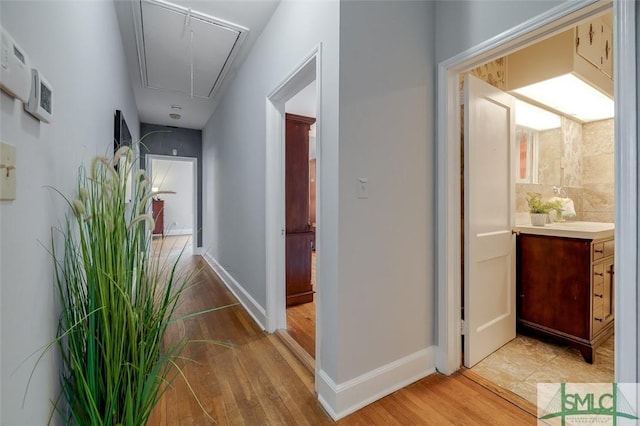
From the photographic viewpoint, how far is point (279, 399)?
5.42 ft

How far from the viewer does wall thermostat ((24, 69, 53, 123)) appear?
86 centimetres

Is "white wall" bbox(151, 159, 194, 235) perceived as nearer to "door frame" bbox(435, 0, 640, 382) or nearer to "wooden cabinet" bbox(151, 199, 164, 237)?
"wooden cabinet" bbox(151, 199, 164, 237)

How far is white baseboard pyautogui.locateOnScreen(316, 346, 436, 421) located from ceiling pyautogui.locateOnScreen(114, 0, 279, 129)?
272cm

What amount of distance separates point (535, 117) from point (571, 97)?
1.18 ft

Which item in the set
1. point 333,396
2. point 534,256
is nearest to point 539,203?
point 534,256

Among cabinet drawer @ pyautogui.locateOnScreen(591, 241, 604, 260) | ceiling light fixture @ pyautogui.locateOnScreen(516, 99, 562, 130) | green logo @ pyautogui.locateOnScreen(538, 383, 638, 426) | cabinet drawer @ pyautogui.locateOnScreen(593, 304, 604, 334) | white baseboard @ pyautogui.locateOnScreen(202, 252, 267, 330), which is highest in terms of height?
ceiling light fixture @ pyautogui.locateOnScreen(516, 99, 562, 130)

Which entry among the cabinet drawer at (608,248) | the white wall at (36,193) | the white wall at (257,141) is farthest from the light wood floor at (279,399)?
the cabinet drawer at (608,248)

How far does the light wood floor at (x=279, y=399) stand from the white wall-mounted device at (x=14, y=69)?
91 cm

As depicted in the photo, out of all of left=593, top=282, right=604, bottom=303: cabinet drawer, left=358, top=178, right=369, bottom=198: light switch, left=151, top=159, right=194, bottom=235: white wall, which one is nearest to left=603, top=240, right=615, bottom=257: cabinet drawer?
left=593, top=282, right=604, bottom=303: cabinet drawer

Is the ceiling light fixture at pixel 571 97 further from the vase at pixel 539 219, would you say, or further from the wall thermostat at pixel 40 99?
the wall thermostat at pixel 40 99

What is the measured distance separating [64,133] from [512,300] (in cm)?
300

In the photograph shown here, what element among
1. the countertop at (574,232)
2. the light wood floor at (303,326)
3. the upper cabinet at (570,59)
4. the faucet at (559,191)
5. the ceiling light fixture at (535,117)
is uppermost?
→ the upper cabinet at (570,59)

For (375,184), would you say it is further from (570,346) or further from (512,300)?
(570,346)

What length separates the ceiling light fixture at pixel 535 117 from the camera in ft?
9.15
